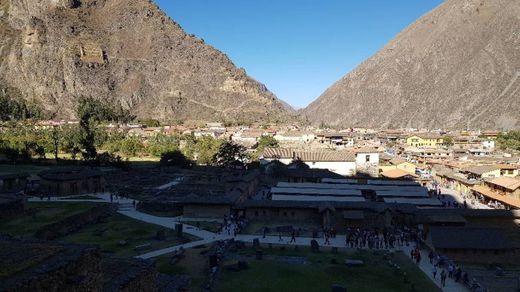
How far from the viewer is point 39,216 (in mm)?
44469

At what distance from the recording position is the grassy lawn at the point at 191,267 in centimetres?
2841

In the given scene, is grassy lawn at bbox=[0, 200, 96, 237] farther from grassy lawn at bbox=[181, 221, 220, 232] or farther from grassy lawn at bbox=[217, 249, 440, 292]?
grassy lawn at bbox=[217, 249, 440, 292]

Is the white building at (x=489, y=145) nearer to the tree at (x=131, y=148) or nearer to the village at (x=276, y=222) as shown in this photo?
the village at (x=276, y=222)

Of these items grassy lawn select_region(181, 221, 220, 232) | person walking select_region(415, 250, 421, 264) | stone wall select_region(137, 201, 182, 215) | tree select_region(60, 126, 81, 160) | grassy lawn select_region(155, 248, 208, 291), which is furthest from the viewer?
tree select_region(60, 126, 81, 160)

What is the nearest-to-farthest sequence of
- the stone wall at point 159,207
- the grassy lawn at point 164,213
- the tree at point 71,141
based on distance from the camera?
the grassy lawn at point 164,213 < the stone wall at point 159,207 < the tree at point 71,141

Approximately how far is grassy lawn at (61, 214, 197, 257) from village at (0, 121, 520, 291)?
16 centimetres

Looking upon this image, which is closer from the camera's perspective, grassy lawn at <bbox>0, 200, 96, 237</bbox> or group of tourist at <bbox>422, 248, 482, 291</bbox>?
group of tourist at <bbox>422, 248, 482, 291</bbox>

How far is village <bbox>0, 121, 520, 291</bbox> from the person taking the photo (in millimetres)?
30328

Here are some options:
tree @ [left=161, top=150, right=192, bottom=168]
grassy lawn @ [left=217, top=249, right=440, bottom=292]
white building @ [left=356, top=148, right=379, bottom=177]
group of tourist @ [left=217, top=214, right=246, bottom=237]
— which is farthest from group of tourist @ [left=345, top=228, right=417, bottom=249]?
tree @ [left=161, top=150, right=192, bottom=168]

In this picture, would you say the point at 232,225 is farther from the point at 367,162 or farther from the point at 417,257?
the point at 367,162

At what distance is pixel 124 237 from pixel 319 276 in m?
17.9

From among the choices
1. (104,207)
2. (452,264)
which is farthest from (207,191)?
(452,264)

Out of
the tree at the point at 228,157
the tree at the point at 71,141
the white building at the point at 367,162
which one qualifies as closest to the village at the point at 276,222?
the white building at the point at 367,162

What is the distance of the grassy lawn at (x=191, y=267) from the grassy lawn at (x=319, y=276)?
1.31 metres
